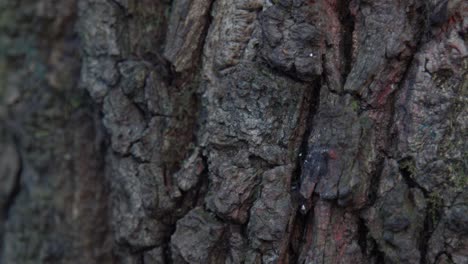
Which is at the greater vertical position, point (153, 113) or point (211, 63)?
point (211, 63)

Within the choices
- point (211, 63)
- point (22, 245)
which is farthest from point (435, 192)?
point (22, 245)

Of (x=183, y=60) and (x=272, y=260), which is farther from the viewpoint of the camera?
(x=183, y=60)

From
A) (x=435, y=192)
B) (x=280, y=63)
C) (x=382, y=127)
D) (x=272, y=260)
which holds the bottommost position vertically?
(x=272, y=260)

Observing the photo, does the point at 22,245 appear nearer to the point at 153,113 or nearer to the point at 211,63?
the point at 153,113

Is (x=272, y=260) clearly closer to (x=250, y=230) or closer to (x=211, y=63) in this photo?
(x=250, y=230)

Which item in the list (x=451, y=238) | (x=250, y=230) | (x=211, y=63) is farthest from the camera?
(x=211, y=63)

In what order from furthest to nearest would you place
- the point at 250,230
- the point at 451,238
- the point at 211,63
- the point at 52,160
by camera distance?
the point at 52,160, the point at 211,63, the point at 250,230, the point at 451,238
